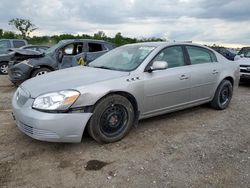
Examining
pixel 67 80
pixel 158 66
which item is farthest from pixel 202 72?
pixel 67 80

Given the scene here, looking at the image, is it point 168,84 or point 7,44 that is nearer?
point 168,84

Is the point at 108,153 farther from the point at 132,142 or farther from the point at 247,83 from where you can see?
the point at 247,83

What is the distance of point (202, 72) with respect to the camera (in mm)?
5348

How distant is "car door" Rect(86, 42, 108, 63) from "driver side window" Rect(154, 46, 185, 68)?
4.37 m

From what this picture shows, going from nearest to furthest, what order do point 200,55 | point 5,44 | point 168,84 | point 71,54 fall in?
point 168,84 → point 200,55 → point 71,54 → point 5,44

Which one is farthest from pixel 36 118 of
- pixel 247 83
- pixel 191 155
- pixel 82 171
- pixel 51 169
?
pixel 247 83

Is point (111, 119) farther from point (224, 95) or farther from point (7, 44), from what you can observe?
point (7, 44)

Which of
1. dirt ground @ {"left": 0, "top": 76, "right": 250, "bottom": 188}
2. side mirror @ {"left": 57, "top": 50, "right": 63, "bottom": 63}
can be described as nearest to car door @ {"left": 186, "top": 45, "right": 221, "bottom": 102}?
dirt ground @ {"left": 0, "top": 76, "right": 250, "bottom": 188}

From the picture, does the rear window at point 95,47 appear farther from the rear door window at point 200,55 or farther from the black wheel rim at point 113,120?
the black wheel rim at point 113,120

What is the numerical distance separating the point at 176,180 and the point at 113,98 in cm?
146

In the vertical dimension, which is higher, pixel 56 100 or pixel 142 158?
pixel 56 100

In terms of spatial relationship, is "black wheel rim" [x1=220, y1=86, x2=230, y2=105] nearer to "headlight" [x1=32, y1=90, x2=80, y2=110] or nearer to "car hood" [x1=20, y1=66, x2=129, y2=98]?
"car hood" [x1=20, y1=66, x2=129, y2=98]

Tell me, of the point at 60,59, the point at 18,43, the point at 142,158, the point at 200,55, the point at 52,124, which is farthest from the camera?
the point at 18,43

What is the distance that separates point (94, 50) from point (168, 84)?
16.8ft
